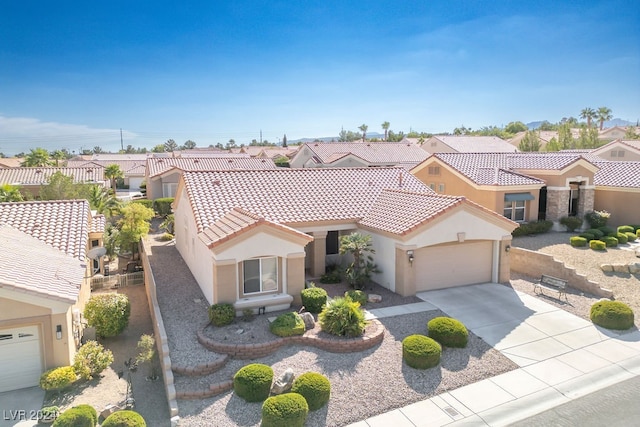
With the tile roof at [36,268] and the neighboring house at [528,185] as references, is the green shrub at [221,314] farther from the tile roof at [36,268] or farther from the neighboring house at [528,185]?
the neighboring house at [528,185]

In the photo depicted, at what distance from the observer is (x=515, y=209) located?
3228 cm

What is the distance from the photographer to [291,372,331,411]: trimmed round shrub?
40.3ft

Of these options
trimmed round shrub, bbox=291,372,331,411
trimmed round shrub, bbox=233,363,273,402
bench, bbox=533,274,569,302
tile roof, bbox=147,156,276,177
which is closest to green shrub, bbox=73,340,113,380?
trimmed round shrub, bbox=233,363,273,402

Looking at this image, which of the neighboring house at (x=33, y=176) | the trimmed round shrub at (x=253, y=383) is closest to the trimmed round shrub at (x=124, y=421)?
the trimmed round shrub at (x=253, y=383)

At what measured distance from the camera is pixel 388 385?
13.4m

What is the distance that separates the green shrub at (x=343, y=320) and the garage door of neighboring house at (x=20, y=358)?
917 centimetres

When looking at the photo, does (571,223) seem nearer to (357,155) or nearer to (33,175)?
(357,155)

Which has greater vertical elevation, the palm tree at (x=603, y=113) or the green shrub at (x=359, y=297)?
the palm tree at (x=603, y=113)

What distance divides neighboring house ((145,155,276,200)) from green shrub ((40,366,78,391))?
1301 inches

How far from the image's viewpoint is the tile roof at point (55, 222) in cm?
1831

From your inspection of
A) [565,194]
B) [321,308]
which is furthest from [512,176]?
[321,308]

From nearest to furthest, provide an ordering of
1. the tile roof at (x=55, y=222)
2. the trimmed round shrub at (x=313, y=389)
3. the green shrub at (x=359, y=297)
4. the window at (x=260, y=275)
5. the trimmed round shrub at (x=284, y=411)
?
the trimmed round shrub at (x=284, y=411), the trimmed round shrub at (x=313, y=389), the window at (x=260, y=275), the tile roof at (x=55, y=222), the green shrub at (x=359, y=297)

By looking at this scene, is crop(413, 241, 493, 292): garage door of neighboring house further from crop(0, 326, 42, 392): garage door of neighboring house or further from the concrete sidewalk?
crop(0, 326, 42, 392): garage door of neighboring house

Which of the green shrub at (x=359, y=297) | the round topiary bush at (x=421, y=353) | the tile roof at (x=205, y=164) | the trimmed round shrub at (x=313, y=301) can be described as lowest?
the round topiary bush at (x=421, y=353)
